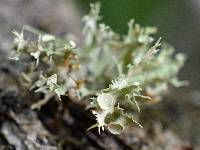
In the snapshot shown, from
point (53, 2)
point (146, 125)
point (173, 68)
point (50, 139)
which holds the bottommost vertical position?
point (50, 139)

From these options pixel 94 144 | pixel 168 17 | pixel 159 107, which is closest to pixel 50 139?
pixel 94 144

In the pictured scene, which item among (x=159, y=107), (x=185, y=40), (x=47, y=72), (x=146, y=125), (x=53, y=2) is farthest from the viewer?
(x=185, y=40)

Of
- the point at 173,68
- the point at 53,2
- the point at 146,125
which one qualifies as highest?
the point at 53,2

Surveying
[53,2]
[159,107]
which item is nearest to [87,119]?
[159,107]

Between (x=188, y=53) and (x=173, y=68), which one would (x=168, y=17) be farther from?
(x=173, y=68)

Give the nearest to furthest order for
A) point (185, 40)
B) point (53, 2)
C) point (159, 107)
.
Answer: point (159, 107) → point (53, 2) → point (185, 40)

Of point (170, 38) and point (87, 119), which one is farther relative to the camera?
point (170, 38)

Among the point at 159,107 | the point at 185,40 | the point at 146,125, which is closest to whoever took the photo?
the point at 146,125

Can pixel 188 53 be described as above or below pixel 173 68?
above

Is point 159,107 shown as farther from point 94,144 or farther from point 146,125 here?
point 94,144
